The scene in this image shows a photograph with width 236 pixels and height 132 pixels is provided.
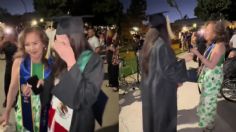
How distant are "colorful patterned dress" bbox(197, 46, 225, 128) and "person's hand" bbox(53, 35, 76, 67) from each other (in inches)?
54.6

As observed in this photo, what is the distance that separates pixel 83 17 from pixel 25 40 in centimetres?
22

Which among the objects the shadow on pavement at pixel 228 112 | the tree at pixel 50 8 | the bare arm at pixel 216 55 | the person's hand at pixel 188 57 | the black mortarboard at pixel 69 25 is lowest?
the shadow on pavement at pixel 228 112

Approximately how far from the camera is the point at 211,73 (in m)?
2.77

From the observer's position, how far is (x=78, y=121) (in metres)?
1.48

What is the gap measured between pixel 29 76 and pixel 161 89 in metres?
0.70

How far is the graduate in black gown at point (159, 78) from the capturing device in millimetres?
1857

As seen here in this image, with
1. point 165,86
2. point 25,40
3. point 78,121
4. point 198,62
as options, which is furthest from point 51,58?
point 198,62

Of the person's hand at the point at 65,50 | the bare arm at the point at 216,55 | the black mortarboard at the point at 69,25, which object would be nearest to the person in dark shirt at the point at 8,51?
the black mortarboard at the point at 69,25

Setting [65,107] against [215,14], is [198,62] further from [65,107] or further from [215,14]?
[65,107]

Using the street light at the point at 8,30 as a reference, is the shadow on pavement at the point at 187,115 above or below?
below

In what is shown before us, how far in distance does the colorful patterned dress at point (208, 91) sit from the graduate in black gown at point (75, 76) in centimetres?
129

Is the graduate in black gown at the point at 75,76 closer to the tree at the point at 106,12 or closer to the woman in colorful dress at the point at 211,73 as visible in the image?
the tree at the point at 106,12

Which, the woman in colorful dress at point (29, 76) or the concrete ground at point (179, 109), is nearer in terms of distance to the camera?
the woman in colorful dress at point (29, 76)

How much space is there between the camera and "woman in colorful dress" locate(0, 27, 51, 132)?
151cm
